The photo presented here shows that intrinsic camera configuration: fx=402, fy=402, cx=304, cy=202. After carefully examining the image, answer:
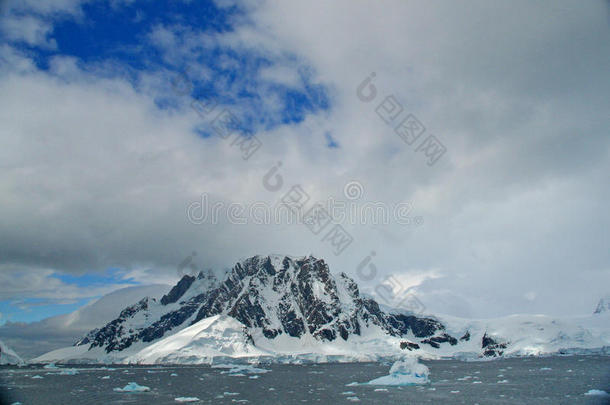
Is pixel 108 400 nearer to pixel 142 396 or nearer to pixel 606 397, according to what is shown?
pixel 142 396

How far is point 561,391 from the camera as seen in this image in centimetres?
8525

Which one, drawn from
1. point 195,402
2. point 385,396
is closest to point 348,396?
point 385,396

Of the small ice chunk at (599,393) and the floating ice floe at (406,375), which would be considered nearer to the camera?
the small ice chunk at (599,393)

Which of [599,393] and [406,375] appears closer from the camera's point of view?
[599,393]

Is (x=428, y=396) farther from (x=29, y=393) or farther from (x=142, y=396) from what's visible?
(x=29, y=393)

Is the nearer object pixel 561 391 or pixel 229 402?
pixel 229 402

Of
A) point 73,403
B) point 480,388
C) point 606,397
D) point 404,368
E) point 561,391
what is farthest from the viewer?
point 404,368

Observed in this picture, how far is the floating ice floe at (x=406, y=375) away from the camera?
4208 inches

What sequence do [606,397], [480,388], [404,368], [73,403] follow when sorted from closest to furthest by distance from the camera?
[606,397] → [73,403] → [480,388] → [404,368]

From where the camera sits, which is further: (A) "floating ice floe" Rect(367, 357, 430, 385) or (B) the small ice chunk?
(A) "floating ice floe" Rect(367, 357, 430, 385)

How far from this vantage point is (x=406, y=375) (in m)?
110

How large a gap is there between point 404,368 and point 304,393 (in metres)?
36.2

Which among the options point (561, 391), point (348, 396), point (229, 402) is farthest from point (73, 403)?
point (561, 391)

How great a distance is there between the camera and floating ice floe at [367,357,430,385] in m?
107
